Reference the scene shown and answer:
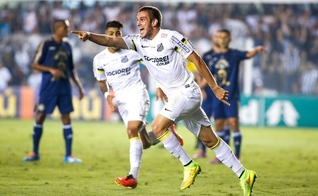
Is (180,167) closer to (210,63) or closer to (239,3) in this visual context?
(210,63)

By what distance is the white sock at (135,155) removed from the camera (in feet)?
33.3

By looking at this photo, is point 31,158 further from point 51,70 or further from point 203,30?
point 203,30

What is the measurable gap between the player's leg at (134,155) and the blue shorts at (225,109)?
Answer: 3483 millimetres

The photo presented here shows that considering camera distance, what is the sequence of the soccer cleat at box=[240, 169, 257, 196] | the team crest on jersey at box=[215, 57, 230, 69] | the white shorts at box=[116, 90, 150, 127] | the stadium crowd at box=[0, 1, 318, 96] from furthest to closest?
1. the stadium crowd at box=[0, 1, 318, 96]
2. the team crest on jersey at box=[215, 57, 230, 69]
3. the white shorts at box=[116, 90, 150, 127]
4. the soccer cleat at box=[240, 169, 257, 196]

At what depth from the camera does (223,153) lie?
30.7 feet

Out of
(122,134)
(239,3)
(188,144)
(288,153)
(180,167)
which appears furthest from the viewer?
(239,3)

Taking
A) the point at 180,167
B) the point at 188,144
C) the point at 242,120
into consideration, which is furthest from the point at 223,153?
the point at 242,120

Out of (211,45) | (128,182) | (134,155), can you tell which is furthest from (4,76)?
(128,182)

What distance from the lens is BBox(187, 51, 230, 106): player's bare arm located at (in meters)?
8.88

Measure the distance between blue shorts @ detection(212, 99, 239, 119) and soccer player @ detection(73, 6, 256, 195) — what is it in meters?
4.78

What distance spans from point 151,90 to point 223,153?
16.5m

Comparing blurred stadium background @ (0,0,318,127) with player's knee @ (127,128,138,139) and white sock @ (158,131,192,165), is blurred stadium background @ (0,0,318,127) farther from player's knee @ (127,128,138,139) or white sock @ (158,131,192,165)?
white sock @ (158,131,192,165)

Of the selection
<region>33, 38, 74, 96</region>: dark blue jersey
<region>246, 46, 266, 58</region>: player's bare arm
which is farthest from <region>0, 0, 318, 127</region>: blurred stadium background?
<region>33, 38, 74, 96</region>: dark blue jersey

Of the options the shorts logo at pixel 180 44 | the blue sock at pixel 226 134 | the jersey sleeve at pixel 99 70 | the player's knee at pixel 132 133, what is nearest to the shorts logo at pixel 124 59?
the jersey sleeve at pixel 99 70
